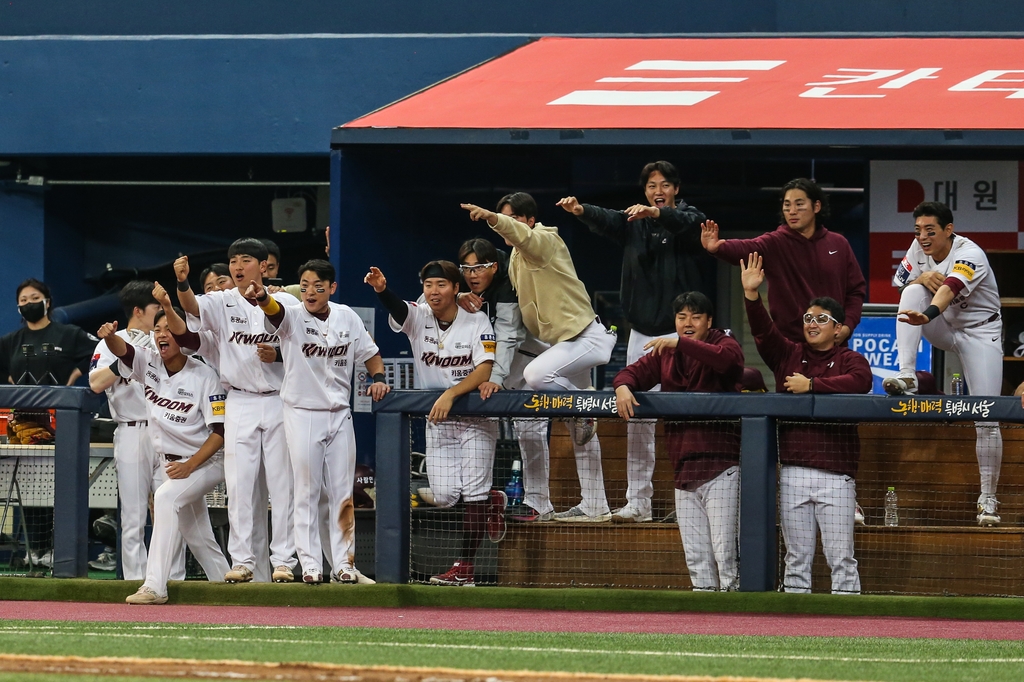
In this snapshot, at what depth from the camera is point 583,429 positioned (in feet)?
24.2

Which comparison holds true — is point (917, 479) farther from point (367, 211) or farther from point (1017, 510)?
point (367, 211)

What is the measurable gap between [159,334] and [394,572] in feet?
6.10

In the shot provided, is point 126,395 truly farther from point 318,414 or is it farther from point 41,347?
point 41,347

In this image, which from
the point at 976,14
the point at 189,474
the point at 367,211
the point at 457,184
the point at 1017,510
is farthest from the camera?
the point at 976,14

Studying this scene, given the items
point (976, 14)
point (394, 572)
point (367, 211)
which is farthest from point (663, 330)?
point (976, 14)

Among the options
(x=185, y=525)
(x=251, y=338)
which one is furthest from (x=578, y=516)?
(x=185, y=525)

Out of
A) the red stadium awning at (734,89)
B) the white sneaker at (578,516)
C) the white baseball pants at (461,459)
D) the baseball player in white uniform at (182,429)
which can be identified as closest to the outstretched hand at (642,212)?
the white baseball pants at (461,459)

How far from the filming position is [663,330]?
784 centimetres

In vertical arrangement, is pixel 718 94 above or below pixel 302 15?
below

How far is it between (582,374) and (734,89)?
3.13 meters

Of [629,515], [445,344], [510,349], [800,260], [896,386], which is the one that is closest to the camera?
[896,386]

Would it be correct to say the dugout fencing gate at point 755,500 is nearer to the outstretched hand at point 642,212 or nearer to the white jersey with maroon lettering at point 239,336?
the white jersey with maroon lettering at point 239,336

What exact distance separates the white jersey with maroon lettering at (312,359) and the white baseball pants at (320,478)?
0.24 ft

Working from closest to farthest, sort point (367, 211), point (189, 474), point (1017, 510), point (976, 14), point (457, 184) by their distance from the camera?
point (1017, 510) < point (189, 474) < point (367, 211) < point (457, 184) < point (976, 14)
